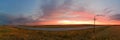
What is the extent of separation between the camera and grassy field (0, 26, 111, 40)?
73000mm

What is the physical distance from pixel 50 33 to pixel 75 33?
24.4 ft

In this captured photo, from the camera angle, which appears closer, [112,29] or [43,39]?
[43,39]

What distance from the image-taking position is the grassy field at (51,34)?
73000mm

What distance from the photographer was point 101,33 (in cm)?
8081

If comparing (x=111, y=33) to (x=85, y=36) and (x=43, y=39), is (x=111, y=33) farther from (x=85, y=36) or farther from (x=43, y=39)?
(x=43, y=39)

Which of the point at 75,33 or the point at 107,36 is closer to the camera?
the point at 107,36

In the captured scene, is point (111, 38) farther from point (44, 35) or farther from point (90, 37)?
point (44, 35)

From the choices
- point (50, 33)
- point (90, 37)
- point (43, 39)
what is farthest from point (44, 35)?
Answer: point (90, 37)

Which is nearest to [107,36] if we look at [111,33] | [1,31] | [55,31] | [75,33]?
[111,33]

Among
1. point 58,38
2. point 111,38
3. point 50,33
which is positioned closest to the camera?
point 111,38

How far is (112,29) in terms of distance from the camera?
267 ft

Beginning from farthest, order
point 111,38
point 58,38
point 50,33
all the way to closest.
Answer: point 50,33 < point 58,38 < point 111,38

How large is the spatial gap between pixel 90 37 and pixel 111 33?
22.9ft

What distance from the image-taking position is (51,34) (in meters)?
79.9
